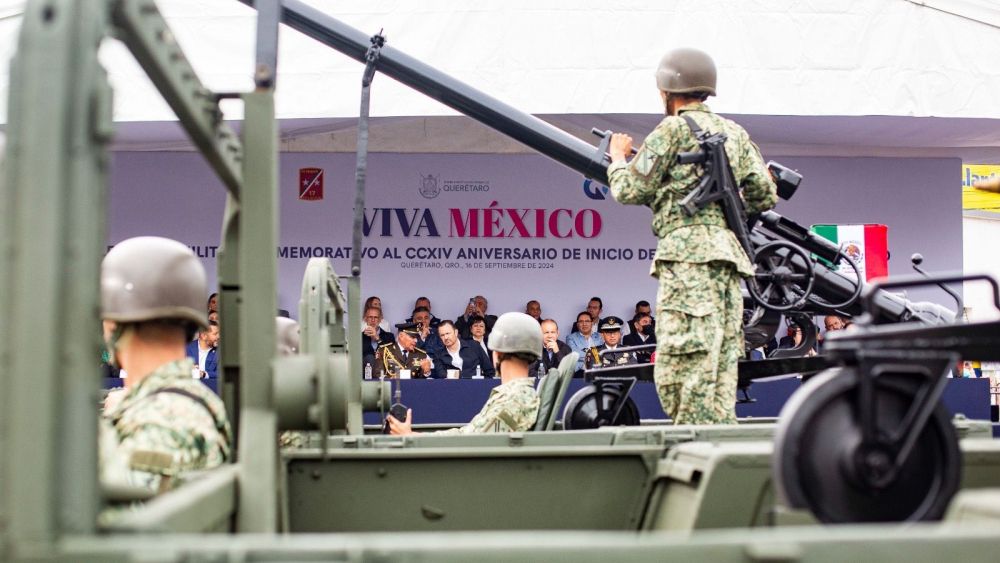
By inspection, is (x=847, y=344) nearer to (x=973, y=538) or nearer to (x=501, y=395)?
(x=973, y=538)

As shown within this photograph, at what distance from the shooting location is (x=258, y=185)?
2029 mm

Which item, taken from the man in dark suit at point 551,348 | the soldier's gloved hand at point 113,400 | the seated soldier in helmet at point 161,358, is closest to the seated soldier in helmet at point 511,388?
the soldier's gloved hand at point 113,400

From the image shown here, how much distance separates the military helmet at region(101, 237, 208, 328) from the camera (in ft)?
8.27

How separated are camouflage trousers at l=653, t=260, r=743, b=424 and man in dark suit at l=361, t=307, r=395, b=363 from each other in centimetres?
657

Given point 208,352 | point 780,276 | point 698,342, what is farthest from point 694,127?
point 208,352

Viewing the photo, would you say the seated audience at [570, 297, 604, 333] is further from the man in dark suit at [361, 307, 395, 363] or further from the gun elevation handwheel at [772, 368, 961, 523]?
the gun elevation handwheel at [772, 368, 961, 523]

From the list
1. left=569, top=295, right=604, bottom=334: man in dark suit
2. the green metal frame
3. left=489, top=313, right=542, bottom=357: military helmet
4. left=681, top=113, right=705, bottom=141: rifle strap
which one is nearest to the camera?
the green metal frame

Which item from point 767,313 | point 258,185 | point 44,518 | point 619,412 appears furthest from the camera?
point 767,313

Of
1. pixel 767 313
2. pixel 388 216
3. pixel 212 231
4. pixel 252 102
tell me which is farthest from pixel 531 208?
pixel 252 102

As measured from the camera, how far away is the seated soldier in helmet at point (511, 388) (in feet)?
17.1

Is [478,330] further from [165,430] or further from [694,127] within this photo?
[165,430]

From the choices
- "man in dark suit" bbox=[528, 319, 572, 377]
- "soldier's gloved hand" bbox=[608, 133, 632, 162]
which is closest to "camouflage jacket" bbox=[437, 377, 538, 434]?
"soldier's gloved hand" bbox=[608, 133, 632, 162]

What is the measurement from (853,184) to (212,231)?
6837mm

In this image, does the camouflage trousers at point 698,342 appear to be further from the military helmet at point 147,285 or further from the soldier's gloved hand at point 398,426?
the military helmet at point 147,285
